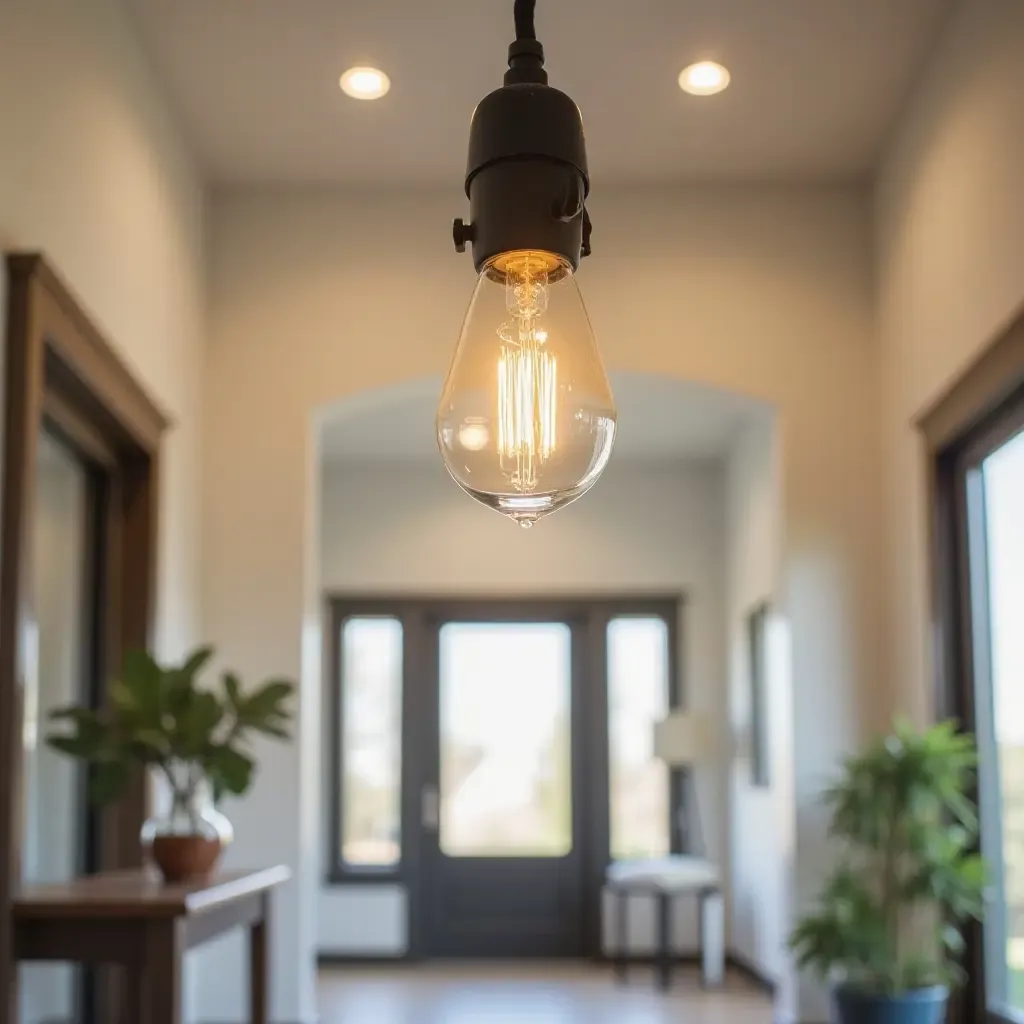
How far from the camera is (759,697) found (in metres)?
7.59

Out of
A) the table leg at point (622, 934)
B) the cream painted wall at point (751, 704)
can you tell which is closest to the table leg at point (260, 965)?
the cream painted wall at point (751, 704)

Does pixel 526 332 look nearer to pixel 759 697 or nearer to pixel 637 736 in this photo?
pixel 759 697

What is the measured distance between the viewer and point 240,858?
5379mm

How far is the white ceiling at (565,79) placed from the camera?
14.5 ft

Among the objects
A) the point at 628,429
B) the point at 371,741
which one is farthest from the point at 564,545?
the point at 371,741

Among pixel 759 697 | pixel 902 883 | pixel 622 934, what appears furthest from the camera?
pixel 622 934

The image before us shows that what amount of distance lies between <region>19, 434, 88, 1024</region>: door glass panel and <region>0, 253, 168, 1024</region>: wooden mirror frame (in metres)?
0.12

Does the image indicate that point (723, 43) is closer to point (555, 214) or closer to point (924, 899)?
point (924, 899)

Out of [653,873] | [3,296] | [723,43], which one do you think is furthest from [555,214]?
[653,873]

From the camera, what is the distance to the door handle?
887 cm

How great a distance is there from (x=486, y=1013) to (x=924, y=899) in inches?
120

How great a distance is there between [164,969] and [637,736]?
6026mm

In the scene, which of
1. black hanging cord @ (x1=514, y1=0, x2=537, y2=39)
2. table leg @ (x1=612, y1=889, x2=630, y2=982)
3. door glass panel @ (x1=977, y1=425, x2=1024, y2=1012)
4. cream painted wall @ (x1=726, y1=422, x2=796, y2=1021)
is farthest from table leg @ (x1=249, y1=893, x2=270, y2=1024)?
table leg @ (x1=612, y1=889, x2=630, y2=982)

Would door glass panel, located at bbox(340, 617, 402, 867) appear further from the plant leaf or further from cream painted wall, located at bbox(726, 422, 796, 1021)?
the plant leaf
